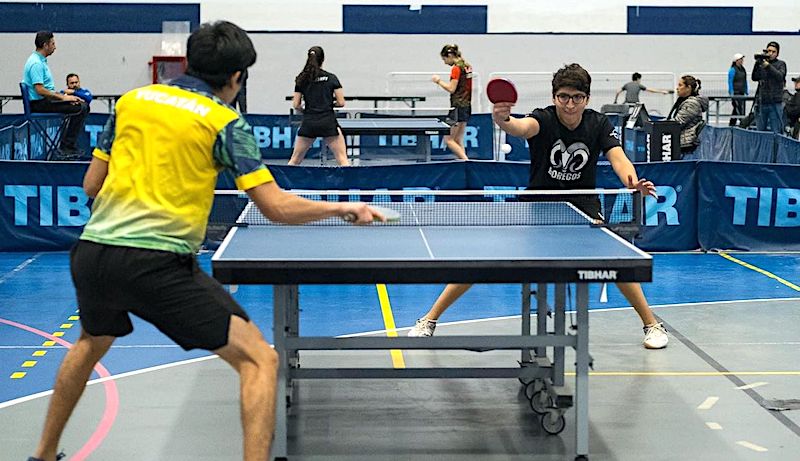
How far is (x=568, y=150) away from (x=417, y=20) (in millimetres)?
17271

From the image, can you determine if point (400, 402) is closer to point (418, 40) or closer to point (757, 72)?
point (757, 72)

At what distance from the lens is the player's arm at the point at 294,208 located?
12.0ft

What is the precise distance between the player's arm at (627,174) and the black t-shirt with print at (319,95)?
6.48m

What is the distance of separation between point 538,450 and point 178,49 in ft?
61.9

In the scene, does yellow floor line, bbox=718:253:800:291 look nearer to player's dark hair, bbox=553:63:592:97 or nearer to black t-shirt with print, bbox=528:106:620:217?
black t-shirt with print, bbox=528:106:620:217

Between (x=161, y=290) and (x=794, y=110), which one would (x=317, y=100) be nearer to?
(x=794, y=110)

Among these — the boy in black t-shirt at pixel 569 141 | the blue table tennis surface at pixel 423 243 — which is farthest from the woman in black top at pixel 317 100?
the blue table tennis surface at pixel 423 243

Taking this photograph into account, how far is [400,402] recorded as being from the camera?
17.7ft

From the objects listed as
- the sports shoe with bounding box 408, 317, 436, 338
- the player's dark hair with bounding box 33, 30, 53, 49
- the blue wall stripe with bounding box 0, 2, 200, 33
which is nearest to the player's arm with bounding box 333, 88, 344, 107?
the player's dark hair with bounding box 33, 30, 53, 49

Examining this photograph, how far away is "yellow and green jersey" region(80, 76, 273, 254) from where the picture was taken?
3541mm

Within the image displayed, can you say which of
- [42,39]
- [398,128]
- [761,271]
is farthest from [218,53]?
[398,128]

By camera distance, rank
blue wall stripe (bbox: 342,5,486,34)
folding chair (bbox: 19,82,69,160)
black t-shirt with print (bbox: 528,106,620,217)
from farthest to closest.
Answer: blue wall stripe (bbox: 342,5,486,34), folding chair (bbox: 19,82,69,160), black t-shirt with print (bbox: 528,106,620,217)

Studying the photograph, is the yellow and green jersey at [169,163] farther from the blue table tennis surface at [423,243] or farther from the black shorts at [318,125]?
the black shorts at [318,125]

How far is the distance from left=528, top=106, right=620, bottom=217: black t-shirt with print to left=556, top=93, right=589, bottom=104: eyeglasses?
161mm
